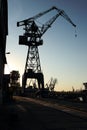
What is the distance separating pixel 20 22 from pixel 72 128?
105871 mm

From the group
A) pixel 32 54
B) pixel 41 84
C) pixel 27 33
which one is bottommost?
pixel 41 84

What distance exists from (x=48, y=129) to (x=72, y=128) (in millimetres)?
1453

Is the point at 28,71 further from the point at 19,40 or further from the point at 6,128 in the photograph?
the point at 6,128

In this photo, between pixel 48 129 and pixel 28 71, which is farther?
A: pixel 28 71

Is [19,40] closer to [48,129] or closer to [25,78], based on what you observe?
[25,78]

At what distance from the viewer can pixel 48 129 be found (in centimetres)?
1859

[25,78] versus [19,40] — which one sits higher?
[19,40]

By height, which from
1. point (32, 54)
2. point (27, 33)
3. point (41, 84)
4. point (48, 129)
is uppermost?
point (27, 33)

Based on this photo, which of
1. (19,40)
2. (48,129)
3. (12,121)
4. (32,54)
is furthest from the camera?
(32,54)

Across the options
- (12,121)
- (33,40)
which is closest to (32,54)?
(33,40)

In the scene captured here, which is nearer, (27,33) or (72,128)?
(72,128)

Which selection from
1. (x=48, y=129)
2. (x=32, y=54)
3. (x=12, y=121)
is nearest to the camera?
(x=48, y=129)

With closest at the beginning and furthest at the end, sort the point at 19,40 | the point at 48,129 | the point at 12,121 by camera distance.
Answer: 1. the point at 48,129
2. the point at 12,121
3. the point at 19,40

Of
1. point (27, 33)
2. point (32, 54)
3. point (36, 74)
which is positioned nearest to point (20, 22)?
point (27, 33)
